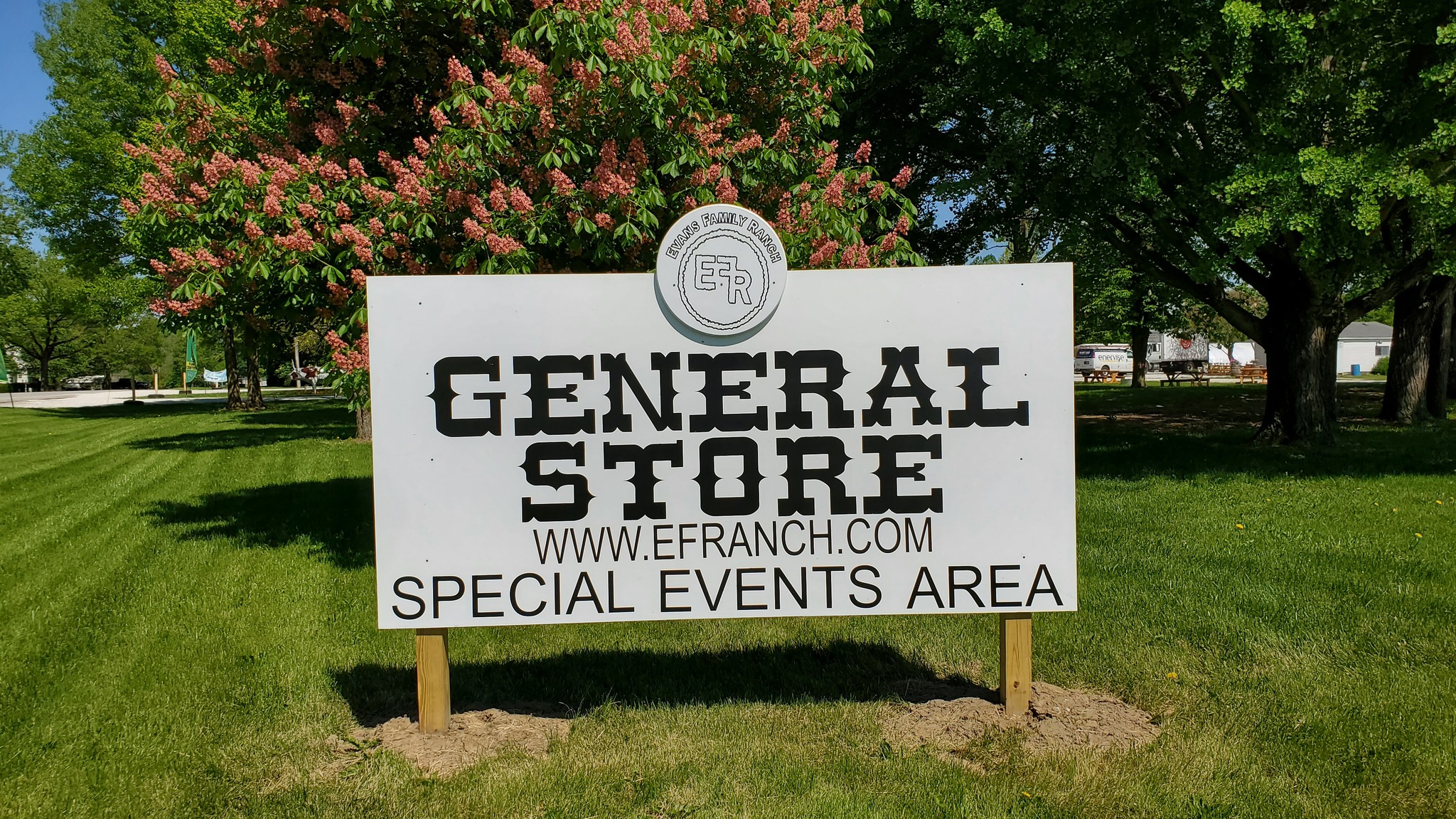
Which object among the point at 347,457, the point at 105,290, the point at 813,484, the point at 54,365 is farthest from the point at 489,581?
the point at 54,365

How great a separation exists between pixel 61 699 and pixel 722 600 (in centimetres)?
334

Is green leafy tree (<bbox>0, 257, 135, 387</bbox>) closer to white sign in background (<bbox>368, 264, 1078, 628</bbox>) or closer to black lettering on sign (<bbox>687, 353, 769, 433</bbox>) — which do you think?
white sign in background (<bbox>368, 264, 1078, 628</bbox>)

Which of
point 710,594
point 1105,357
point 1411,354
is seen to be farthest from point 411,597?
point 1105,357

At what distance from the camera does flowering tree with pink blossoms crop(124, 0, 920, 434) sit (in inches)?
222

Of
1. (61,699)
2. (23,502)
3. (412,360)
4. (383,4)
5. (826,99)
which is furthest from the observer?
(23,502)

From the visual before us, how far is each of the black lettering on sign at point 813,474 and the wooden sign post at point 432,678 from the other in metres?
1.56

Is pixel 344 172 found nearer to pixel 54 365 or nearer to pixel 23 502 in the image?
pixel 23 502

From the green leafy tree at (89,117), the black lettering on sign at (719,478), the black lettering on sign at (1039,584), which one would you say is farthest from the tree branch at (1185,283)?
the green leafy tree at (89,117)

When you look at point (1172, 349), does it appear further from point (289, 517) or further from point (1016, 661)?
point (1016, 661)

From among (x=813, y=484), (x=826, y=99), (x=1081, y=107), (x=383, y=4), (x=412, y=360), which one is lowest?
(x=813, y=484)

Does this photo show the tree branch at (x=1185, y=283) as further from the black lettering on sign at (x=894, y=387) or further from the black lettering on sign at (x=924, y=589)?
the black lettering on sign at (x=924, y=589)

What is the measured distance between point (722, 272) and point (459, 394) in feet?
3.93

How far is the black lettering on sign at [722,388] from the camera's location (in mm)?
4023

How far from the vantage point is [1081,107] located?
40.3 ft
